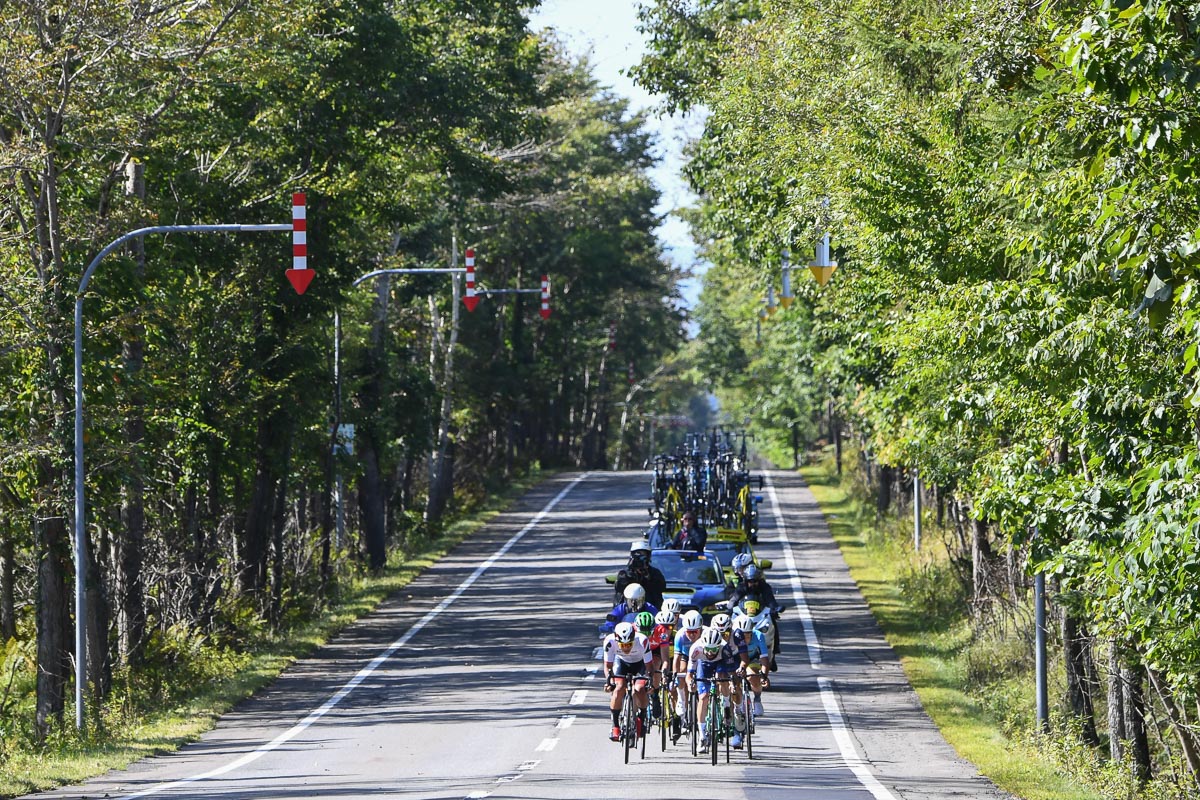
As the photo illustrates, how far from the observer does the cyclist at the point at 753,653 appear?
17484 millimetres

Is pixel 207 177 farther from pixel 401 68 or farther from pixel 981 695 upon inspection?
pixel 981 695

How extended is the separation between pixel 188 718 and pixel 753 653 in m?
7.81

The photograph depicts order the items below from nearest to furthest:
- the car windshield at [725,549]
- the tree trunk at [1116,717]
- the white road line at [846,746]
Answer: the white road line at [846,746] → the tree trunk at [1116,717] → the car windshield at [725,549]

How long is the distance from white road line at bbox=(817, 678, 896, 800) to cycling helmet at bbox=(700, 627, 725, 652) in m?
1.82

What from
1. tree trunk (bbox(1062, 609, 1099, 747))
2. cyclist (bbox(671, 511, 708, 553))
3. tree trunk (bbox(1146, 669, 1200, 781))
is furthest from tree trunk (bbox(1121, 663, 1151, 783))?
cyclist (bbox(671, 511, 708, 553))

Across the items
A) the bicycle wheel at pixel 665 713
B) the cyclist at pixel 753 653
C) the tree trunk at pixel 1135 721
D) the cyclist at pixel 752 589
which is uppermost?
the cyclist at pixel 752 589

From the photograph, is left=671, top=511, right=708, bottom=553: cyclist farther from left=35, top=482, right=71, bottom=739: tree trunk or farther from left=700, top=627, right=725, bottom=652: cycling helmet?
left=700, top=627, right=725, bottom=652: cycling helmet

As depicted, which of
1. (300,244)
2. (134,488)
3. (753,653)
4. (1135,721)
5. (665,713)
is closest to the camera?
(665,713)

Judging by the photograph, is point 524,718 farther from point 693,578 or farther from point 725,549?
point 725,549

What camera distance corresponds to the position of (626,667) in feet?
→ 56.0

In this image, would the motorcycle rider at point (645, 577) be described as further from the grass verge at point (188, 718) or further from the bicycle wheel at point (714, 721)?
the grass verge at point (188, 718)

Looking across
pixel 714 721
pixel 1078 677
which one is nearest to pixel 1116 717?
pixel 1078 677

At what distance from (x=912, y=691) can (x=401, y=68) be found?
13792 millimetres

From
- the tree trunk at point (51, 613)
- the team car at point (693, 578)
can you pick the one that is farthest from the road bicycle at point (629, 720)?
the tree trunk at point (51, 613)
